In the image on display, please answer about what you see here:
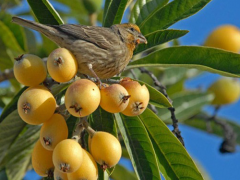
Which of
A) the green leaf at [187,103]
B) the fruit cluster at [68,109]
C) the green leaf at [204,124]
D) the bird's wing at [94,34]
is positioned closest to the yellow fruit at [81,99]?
the fruit cluster at [68,109]

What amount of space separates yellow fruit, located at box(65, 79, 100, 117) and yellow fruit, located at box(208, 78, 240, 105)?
2.99 meters

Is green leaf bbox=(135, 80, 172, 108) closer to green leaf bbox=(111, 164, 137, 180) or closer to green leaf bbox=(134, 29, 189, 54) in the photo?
green leaf bbox=(134, 29, 189, 54)

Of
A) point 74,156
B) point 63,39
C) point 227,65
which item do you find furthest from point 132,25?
point 74,156

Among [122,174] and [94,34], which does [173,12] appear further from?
[122,174]

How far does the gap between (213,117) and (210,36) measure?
2.92 ft

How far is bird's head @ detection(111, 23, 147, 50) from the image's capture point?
3158mm

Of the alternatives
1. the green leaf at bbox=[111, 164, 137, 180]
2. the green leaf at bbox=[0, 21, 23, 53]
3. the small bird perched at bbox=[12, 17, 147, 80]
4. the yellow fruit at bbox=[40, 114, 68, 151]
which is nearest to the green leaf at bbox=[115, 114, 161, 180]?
the small bird perched at bbox=[12, 17, 147, 80]

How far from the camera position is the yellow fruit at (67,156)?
6.98ft

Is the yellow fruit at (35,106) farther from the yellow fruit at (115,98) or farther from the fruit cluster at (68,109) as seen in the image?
the yellow fruit at (115,98)

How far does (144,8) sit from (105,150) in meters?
1.47

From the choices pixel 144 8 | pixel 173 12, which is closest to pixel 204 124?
pixel 144 8

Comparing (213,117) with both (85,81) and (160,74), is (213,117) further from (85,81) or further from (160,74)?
(85,81)

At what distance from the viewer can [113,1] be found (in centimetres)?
321

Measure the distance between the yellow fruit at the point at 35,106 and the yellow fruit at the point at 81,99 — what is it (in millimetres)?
134
